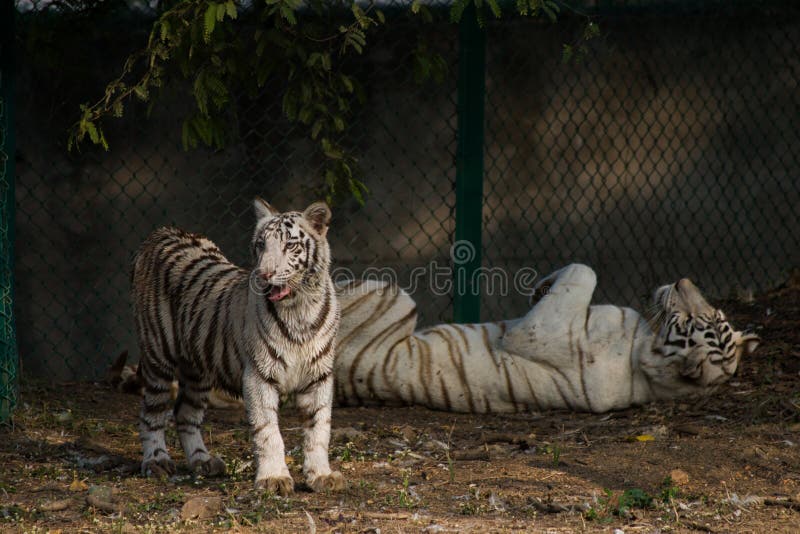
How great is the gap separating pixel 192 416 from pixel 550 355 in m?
2.09

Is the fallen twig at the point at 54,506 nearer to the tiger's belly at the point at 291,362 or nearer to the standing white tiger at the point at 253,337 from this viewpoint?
the standing white tiger at the point at 253,337

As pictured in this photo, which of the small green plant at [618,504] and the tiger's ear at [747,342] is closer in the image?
the small green plant at [618,504]

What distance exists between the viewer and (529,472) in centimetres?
409

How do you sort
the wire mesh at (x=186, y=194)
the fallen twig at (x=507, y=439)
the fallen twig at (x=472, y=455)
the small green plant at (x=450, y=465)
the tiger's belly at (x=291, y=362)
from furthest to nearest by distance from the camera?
1. the wire mesh at (x=186, y=194)
2. the fallen twig at (x=507, y=439)
3. the fallen twig at (x=472, y=455)
4. the small green plant at (x=450, y=465)
5. the tiger's belly at (x=291, y=362)

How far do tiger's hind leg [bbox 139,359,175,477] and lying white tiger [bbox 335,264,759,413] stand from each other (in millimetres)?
1467

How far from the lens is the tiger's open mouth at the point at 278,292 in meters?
3.67

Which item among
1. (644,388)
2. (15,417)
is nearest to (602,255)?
(644,388)

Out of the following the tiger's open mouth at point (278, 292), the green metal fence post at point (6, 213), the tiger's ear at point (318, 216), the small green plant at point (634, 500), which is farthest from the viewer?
the green metal fence post at point (6, 213)

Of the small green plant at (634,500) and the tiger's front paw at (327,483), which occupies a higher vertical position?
the tiger's front paw at (327,483)

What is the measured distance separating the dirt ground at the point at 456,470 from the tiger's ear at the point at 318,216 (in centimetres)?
100

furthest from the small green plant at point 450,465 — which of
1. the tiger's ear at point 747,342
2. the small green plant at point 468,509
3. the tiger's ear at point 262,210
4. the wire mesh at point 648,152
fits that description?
the wire mesh at point 648,152

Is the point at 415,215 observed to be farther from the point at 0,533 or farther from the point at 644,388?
the point at 0,533

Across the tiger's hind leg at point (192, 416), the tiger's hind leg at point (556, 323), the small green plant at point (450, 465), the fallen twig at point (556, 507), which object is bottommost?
the fallen twig at point (556, 507)

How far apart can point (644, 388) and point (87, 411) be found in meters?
2.99
